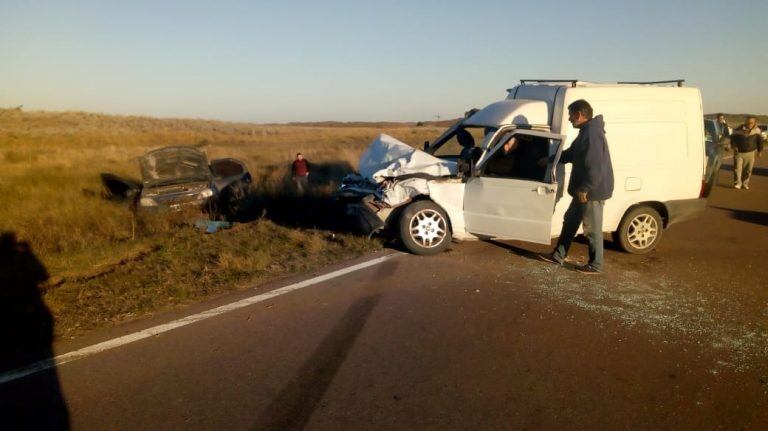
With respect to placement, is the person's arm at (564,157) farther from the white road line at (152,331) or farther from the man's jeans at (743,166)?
the man's jeans at (743,166)

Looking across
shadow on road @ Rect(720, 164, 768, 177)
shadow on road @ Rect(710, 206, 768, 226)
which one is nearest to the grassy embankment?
shadow on road @ Rect(710, 206, 768, 226)

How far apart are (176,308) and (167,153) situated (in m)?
5.96

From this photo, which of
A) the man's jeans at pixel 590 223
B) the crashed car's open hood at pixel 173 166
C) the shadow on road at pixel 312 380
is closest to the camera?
the shadow on road at pixel 312 380

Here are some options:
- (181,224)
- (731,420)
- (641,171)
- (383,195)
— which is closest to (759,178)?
(641,171)

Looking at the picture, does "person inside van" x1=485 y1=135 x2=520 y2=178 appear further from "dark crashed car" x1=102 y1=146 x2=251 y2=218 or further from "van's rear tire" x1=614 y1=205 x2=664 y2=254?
"dark crashed car" x1=102 y1=146 x2=251 y2=218

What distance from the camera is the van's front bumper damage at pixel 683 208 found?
6.52 metres

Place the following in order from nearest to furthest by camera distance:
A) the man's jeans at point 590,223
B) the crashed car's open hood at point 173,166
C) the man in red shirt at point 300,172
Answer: the man's jeans at point 590,223, the crashed car's open hood at point 173,166, the man in red shirt at point 300,172

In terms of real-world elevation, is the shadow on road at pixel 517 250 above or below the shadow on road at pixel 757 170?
below

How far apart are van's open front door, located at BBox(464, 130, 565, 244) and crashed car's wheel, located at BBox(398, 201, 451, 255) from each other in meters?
0.34

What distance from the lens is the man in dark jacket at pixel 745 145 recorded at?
12.2 metres

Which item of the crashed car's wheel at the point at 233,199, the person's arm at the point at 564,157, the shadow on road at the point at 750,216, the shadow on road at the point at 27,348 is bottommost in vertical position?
the shadow on road at the point at 27,348

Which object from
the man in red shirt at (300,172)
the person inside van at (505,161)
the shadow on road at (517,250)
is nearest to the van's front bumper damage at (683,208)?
the shadow on road at (517,250)

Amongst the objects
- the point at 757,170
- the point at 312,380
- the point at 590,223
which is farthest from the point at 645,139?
the point at 757,170

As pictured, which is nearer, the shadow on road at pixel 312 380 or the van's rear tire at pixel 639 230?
the shadow on road at pixel 312 380
